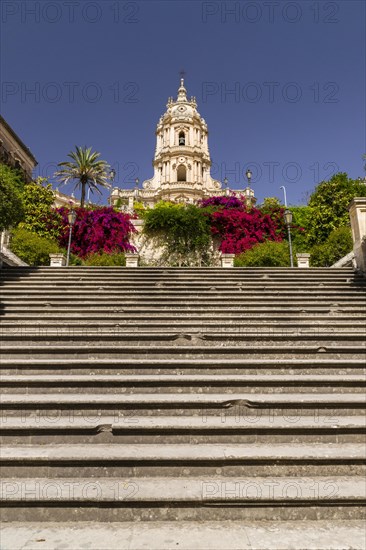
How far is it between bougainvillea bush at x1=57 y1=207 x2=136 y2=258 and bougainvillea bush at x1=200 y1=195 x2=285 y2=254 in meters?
6.03

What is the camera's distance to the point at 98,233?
23.0 metres

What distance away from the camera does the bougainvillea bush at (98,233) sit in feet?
75.6

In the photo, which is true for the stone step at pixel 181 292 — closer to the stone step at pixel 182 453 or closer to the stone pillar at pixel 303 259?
the stone step at pixel 182 453

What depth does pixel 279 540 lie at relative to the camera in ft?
9.32

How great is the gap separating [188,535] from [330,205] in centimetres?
2367

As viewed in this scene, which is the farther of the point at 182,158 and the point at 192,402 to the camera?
the point at 182,158

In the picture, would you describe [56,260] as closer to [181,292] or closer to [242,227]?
[181,292]

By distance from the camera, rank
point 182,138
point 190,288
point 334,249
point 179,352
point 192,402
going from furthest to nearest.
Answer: point 182,138, point 334,249, point 190,288, point 179,352, point 192,402

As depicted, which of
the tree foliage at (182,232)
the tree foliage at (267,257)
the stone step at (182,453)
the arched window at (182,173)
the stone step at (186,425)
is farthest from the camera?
the arched window at (182,173)

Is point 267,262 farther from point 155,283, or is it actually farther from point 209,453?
point 209,453

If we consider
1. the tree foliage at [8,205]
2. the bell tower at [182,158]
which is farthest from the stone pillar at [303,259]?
the bell tower at [182,158]

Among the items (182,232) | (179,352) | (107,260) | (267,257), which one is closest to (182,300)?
(179,352)

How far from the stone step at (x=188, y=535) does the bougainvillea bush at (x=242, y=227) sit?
19743mm

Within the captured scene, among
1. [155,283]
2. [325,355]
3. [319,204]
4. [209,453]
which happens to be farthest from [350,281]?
[319,204]
